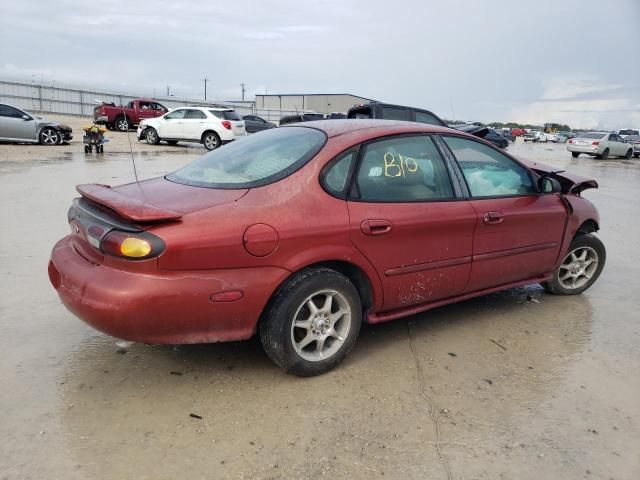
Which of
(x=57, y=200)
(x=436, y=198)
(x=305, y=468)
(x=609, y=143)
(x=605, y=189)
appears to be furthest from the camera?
(x=609, y=143)

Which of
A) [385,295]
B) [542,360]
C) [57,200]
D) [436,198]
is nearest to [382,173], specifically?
[436,198]

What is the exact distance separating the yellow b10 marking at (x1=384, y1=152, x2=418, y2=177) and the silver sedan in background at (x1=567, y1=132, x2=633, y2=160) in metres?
26.9

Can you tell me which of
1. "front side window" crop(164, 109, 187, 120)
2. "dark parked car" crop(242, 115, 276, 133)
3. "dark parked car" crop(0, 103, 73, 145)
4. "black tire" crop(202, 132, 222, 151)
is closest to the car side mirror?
"black tire" crop(202, 132, 222, 151)

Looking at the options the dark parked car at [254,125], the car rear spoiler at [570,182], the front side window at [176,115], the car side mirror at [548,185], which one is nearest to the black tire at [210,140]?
the front side window at [176,115]

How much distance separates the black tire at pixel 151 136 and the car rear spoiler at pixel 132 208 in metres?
19.0

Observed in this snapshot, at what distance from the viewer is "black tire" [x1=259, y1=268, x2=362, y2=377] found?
2.82 meters

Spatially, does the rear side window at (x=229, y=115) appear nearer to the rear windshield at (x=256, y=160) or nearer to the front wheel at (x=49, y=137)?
the front wheel at (x=49, y=137)

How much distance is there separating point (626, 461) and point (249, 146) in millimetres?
2839

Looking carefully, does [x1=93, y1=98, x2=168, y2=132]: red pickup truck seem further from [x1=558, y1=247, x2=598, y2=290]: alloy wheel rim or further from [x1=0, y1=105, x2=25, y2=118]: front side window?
[x1=558, y1=247, x2=598, y2=290]: alloy wheel rim

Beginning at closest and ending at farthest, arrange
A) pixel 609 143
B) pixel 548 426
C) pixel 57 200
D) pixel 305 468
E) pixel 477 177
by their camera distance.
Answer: pixel 305 468 < pixel 548 426 < pixel 477 177 < pixel 57 200 < pixel 609 143

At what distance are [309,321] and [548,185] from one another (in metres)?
2.32

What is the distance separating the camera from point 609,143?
27141 mm

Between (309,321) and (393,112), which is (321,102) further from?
(309,321)

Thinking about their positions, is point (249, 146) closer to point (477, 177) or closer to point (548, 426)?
point (477, 177)
